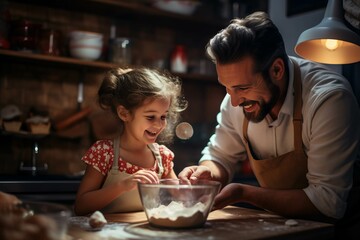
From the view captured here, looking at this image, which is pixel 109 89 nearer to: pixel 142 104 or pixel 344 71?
pixel 142 104

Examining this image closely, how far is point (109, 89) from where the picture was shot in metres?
1.83

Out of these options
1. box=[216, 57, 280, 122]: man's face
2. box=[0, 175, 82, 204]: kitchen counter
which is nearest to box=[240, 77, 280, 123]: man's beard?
box=[216, 57, 280, 122]: man's face

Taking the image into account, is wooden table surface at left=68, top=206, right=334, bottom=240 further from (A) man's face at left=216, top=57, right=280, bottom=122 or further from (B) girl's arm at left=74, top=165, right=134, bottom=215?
(A) man's face at left=216, top=57, right=280, bottom=122

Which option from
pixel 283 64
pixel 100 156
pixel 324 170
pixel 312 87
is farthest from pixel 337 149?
pixel 100 156

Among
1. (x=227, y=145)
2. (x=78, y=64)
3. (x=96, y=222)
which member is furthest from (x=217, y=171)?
(x=78, y=64)

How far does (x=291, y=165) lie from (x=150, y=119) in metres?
0.56

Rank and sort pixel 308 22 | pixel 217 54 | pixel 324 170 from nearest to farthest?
pixel 324 170 < pixel 217 54 < pixel 308 22

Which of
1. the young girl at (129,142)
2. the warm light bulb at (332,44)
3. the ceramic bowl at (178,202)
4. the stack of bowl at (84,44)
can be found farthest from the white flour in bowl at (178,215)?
the stack of bowl at (84,44)

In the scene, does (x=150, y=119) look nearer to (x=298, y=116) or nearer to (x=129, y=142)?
(x=129, y=142)

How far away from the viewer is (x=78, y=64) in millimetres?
2773

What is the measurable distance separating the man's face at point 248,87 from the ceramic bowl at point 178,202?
499 mm

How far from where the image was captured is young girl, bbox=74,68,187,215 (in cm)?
165

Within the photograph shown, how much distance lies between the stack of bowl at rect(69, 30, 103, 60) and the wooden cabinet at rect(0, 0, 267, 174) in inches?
2.0

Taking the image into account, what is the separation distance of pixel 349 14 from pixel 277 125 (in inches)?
22.3
